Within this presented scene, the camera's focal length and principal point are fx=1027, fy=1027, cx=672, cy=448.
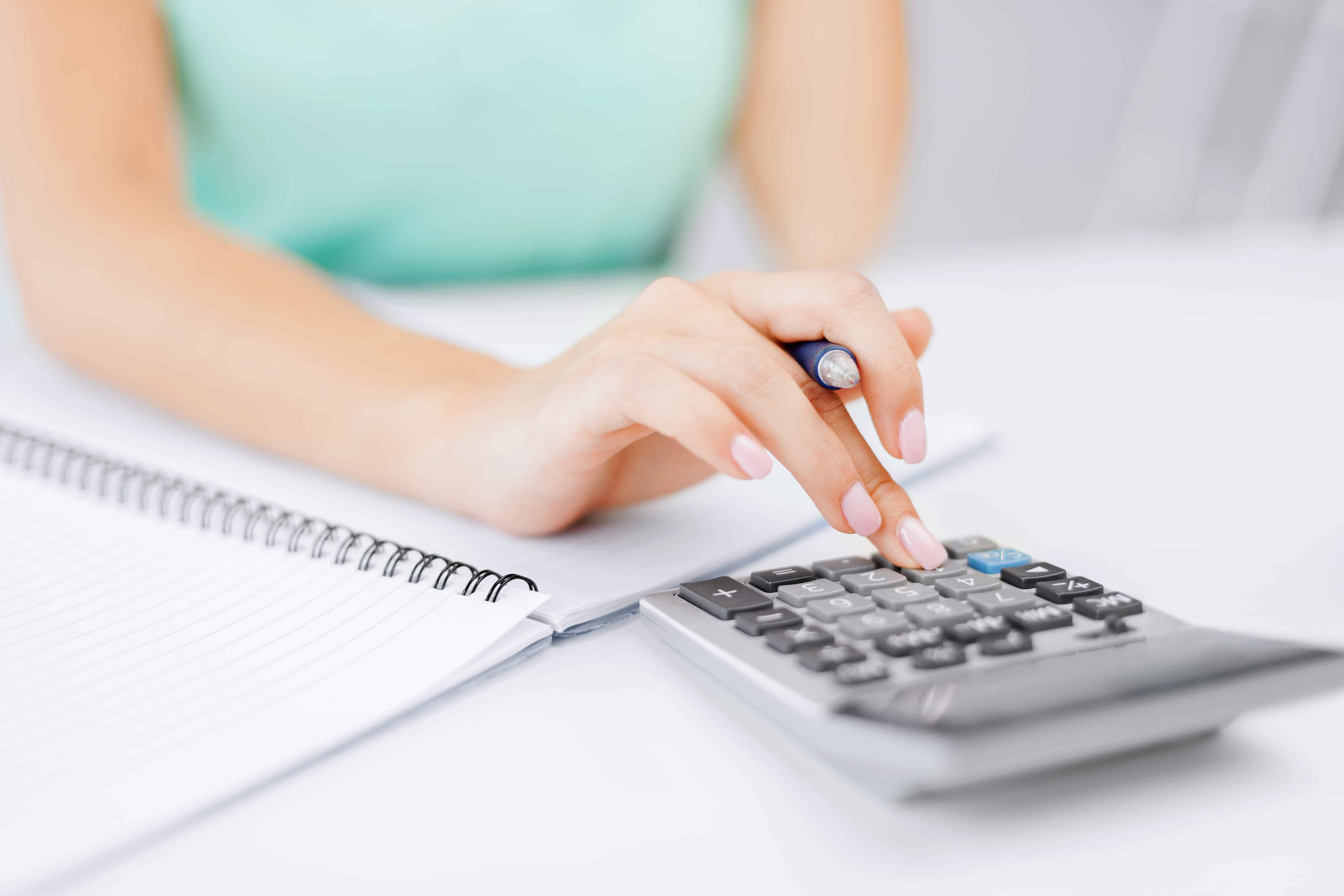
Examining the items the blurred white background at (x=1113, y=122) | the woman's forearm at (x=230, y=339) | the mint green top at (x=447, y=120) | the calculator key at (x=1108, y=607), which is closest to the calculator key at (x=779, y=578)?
the calculator key at (x=1108, y=607)

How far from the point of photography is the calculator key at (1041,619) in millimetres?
354

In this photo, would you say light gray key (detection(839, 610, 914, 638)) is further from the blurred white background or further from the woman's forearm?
the blurred white background

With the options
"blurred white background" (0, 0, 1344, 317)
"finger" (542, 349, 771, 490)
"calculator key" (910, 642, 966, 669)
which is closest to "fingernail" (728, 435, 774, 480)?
"finger" (542, 349, 771, 490)

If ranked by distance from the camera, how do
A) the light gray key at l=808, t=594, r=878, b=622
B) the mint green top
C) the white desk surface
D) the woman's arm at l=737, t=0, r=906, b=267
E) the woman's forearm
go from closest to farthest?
the white desk surface, the light gray key at l=808, t=594, r=878, b=622, the woman's forearm, the mint green top, the woman's arm at l=737, t=0, r=906, b=267

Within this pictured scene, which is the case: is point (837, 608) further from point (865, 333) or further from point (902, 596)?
point (865, 333)

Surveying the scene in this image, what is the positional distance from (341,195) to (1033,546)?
869 millimetres

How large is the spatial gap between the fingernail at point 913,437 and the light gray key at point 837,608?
0.32ft

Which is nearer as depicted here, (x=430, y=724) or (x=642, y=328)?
(x=430, y=724)

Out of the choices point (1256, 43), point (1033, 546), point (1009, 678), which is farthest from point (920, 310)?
point (1256, 43)

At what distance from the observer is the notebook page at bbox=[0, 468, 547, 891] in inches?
11.3

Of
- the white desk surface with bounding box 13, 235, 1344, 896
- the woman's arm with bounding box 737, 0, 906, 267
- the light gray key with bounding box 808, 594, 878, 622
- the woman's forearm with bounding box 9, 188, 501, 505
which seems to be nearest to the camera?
the white desk surface with bounding box 13, 235, 1344, 896

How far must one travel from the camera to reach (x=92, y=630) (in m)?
0.38

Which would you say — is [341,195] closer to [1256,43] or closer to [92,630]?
[92,630]

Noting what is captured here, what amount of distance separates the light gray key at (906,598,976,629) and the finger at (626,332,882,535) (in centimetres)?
6
